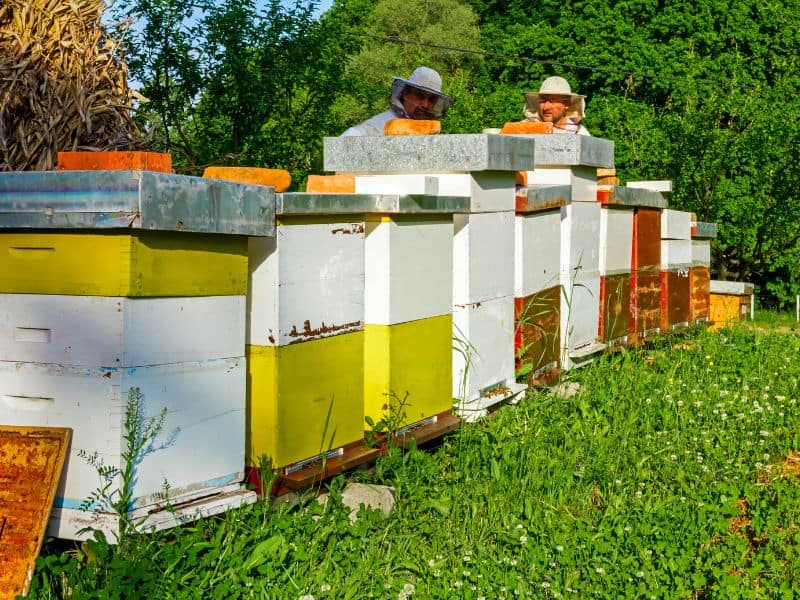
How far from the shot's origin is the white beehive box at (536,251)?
5.53 metres

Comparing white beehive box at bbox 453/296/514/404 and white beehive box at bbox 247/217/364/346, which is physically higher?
white beehive box at bbox 247/217/364/346

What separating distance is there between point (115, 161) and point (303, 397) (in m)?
1.05

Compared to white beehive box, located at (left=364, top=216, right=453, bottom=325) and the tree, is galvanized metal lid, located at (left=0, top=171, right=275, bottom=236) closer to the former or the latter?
white beehive box, located at (left=364, top=216, right=453, bottom=325)

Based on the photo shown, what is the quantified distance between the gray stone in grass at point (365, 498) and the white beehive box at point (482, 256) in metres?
1.26

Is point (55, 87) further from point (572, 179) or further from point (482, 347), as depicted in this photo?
point (482, 347)

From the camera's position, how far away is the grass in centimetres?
308

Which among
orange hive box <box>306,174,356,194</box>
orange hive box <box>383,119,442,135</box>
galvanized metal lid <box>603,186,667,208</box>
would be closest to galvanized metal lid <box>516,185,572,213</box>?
orange hive box <box>383,119,442,135</box>

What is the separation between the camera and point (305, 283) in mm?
3699

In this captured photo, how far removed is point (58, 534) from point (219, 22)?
26.7 feet

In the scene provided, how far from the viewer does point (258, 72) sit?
10961 mm

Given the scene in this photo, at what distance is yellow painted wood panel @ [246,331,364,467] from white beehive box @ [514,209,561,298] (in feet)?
5.67

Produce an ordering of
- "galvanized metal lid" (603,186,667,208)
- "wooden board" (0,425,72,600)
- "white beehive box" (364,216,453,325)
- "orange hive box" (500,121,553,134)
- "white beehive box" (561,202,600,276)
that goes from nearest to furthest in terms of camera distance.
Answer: "wooden board" (0,425,72,600) < "white beehive box" (364,216,453,325) < "white beehive box" (561,202,600,276) < "orange hive box" (500,121,553,134) < "galvanized metal lid" (603,186,667,208)

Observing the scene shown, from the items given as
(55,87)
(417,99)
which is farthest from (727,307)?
(55,87)

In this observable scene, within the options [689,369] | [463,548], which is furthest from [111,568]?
[689,369]
